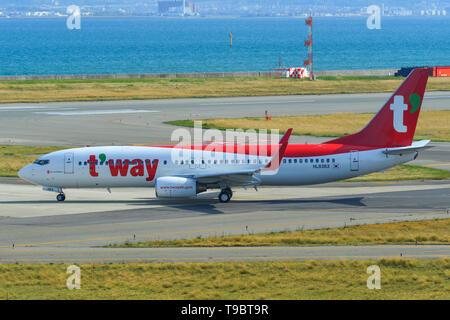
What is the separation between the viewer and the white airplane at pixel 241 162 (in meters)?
56.5

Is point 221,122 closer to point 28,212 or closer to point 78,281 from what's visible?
point 28,212

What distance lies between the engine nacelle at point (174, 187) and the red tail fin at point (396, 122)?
479 inches

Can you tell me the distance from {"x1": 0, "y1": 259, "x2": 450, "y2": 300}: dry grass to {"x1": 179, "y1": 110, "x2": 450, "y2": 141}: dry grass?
179 feet

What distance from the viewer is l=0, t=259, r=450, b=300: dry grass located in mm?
34062

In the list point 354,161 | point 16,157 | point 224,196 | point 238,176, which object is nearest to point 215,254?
point 238,176

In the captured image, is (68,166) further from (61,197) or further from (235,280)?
(235,280)

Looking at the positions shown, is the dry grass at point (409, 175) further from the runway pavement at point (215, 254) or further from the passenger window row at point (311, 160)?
the runway pavement at point (215, 254)

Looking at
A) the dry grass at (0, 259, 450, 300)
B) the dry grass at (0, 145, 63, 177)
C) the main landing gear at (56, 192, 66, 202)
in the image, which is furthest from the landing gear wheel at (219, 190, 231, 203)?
the dry grass at (0, 145, 63, 177)

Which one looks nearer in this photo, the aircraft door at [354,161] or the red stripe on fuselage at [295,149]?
the red stripe on fuselage at [295,149]

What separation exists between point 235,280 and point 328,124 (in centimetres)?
6738

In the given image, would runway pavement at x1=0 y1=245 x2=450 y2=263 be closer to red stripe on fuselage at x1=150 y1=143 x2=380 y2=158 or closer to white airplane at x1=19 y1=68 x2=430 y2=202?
white airplane at x1=19 y1=68 x2=430 y2=202

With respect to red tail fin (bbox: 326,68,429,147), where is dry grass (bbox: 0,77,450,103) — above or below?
above

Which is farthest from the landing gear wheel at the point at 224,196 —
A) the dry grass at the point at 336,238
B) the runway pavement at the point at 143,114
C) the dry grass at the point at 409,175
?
the runway pavement at the point at 143,114

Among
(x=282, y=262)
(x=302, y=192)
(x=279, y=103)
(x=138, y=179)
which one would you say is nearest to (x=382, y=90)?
(x=279, y=103)
